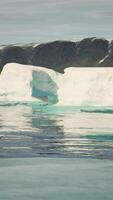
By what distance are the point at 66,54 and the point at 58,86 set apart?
65476 mm

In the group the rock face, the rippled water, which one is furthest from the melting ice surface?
the rock face

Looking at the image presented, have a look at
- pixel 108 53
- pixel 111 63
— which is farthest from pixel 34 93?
pixel 108 53

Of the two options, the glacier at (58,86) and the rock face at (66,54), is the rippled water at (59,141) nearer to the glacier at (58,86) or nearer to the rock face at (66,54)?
the glacier at (58,86)

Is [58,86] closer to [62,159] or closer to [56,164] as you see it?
[62,159]

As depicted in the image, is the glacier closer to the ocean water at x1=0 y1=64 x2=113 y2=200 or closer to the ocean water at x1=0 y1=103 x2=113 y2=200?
the ocean water at x1=0 y1=64 x2=113 y2=200

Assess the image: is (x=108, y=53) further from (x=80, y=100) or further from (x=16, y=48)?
(x=80, y=100)

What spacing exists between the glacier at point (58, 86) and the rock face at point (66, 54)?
53.9 metres

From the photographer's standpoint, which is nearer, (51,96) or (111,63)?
(51,96)

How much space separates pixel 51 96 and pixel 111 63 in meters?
52.0

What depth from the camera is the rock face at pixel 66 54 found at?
132 metres

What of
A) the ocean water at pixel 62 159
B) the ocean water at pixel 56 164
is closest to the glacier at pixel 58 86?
the ocean water at pixel 62 159

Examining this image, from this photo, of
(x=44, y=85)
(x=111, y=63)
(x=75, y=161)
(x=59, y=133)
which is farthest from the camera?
(x=111, y=63)

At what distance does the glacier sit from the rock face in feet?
177

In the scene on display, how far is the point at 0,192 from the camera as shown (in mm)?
15016
